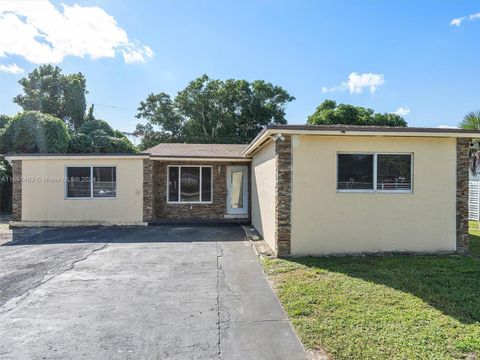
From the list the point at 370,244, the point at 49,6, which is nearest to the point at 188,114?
the point at 49,6

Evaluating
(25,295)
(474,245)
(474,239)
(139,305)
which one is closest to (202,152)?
(25,295)

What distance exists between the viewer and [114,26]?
500 inches

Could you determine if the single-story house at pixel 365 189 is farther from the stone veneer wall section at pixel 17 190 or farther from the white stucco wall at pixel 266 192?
the stone veneer wall section at pixel 17 190

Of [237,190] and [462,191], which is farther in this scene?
[237,190]

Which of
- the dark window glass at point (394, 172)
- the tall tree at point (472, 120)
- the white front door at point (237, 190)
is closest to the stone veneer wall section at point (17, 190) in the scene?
the white front door at point (237, 190)

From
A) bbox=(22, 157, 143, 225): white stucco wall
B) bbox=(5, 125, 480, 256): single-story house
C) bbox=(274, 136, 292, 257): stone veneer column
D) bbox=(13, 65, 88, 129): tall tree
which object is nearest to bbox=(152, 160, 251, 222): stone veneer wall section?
bbox=(22, 157, 143, 225): white stucco wall

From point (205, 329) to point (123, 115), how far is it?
36.6 metres

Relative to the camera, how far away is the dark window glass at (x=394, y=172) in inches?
308

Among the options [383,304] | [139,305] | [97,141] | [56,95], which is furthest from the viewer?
[56,95]

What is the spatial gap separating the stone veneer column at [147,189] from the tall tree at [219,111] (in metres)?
20.0

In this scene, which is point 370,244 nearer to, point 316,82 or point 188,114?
point 316,82

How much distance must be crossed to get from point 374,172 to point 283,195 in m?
2.36

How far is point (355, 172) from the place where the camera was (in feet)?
25.6

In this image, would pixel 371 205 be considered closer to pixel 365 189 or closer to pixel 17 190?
pixel 365 189
